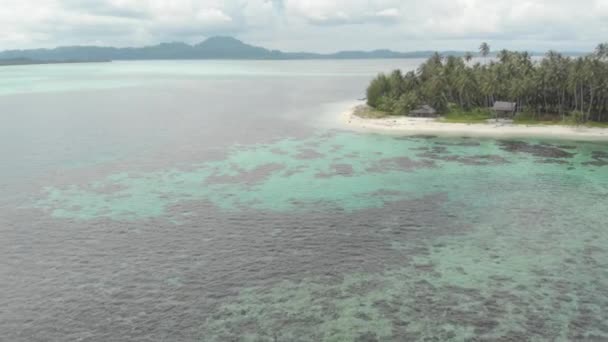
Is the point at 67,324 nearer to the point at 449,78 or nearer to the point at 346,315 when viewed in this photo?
the point at 346,315

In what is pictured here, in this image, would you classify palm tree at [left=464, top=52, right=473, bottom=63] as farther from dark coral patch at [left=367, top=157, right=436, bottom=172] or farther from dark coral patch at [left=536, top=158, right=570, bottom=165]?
dark coral patch at [left=367, top=157, right=436, bottom=172]

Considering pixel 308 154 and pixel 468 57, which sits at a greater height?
pixel 468 57

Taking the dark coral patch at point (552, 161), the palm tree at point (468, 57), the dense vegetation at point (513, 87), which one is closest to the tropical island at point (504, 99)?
the dense vegetation at point (513, 87)

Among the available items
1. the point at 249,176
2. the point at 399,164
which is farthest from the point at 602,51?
the point at 249,176

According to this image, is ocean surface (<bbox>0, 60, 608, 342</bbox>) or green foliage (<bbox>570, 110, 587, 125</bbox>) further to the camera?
green foliage (<bbox>570, 110, 587, 125</bbox>)

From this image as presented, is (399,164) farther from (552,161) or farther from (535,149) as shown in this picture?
(535,149)

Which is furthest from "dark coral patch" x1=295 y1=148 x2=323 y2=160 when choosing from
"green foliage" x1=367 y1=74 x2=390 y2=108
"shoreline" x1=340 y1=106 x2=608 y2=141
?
"green foliage" x1=367 y1=74 x2=390 y2=108

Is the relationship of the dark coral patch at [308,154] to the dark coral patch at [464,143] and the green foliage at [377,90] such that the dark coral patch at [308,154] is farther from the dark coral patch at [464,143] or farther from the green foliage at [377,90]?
the green foliage at [377,90]
